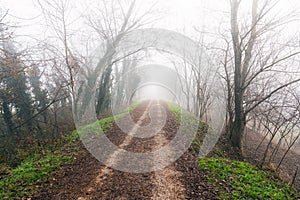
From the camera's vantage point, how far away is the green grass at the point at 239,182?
533 centimetres

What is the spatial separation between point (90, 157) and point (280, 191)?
6.41m

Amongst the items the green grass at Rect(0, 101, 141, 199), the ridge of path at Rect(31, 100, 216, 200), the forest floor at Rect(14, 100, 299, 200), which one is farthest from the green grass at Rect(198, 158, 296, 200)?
the green grass at Rect(0, 101, 141, 199)

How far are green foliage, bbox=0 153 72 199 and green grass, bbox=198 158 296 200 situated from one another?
16.0 feet

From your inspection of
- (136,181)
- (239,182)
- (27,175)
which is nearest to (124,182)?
(136,181)

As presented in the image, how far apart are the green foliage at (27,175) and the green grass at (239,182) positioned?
489 cm

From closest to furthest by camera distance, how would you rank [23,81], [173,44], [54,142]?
[54,142] → [23,81] → [173,44]

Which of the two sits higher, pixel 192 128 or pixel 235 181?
pixel 192 128

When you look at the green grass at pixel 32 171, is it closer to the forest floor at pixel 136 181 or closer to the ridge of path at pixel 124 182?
the forest floor at pixel 136 181

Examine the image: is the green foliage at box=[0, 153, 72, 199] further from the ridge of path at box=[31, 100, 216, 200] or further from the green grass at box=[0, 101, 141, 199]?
the ridge of path at box=[31, 100, 216, 200]

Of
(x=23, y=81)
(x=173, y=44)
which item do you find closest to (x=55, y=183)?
(x=23, y=81)

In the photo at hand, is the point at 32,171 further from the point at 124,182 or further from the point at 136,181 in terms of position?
the point at 136,181

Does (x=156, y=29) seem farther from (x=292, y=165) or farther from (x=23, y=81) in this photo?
(x=292, y=165)

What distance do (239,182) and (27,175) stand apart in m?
6.24

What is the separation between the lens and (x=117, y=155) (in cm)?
779
